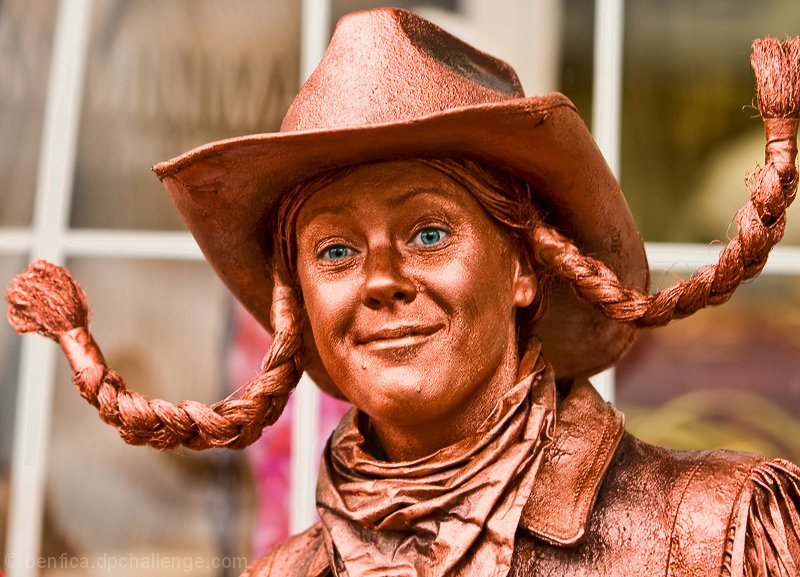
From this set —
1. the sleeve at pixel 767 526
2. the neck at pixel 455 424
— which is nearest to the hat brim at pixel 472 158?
the neck at pixel 455 424

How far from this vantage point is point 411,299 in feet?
6.50

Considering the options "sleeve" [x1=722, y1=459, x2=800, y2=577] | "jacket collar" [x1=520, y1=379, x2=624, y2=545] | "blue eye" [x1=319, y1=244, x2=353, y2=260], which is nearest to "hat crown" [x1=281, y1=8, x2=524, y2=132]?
"blue eye" [x1=319, y1=244, x2=353, y2=260]

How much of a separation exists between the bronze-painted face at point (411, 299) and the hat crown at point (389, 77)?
10 centimetres

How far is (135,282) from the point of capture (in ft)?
11.6

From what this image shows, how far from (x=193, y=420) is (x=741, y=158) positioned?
1.89 metres

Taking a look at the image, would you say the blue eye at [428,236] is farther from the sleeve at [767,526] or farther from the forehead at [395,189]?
the sleeve at [767,526]

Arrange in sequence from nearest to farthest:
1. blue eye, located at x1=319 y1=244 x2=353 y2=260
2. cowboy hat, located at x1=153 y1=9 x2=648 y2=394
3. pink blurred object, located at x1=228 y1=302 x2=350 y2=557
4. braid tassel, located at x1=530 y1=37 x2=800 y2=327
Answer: braid tassel, located at x1=530 y1=37 x2=800 y2=327 < cowboy hat, located at x1=153 y1=9 x2=648 y2=394 < blue eye, located at x1=319 y1=244 x2=353 y2=260 < pink blurred object, located at x1=228 y1=302 x2=350 y2=557

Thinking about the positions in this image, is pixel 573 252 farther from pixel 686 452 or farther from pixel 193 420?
pixel 193 420

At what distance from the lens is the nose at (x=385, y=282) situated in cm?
197

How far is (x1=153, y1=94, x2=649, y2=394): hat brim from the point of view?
6.37 ft

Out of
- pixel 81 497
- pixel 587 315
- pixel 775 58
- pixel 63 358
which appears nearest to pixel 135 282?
pixel 63 358

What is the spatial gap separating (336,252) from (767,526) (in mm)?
829

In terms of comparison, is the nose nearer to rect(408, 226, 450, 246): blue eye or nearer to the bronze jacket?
rect(408, 226, 450, 246): blue eye

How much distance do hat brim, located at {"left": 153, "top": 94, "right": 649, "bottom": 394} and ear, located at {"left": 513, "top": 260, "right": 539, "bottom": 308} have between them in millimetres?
102
